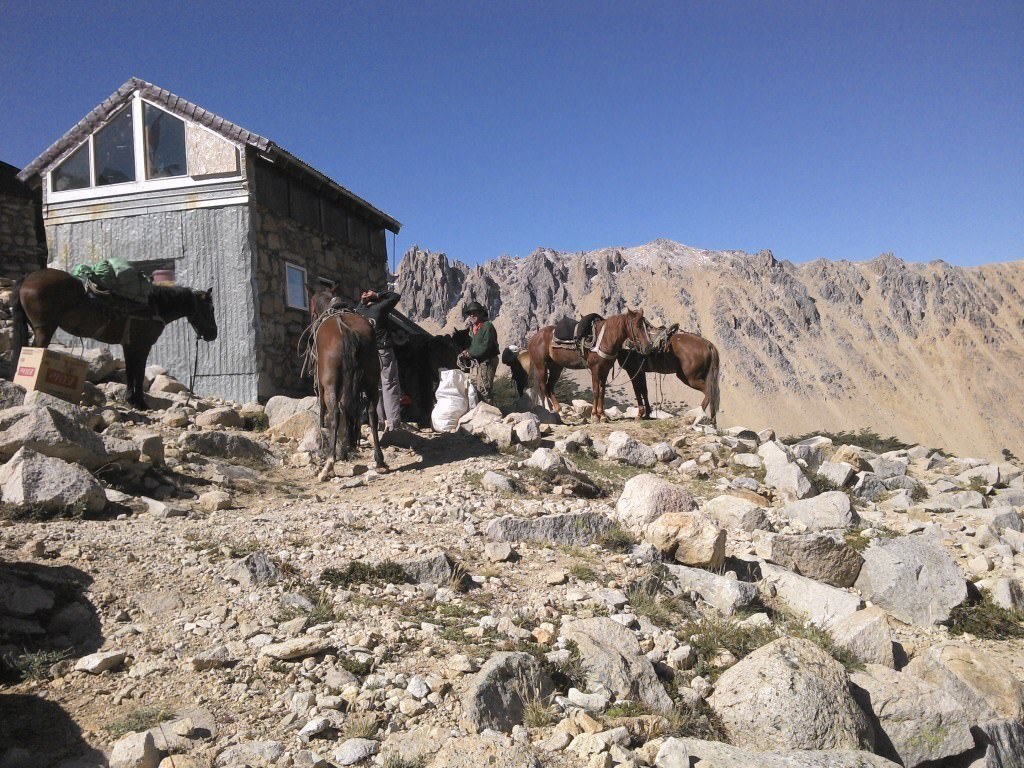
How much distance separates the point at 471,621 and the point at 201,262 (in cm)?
1014

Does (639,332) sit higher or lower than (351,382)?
higher

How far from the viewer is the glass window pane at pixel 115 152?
12703 mm

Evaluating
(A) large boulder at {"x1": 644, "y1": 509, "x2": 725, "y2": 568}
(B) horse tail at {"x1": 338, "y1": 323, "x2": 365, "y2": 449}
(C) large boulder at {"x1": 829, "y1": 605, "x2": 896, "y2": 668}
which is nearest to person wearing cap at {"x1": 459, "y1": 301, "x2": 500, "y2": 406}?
(B) horse tail at {"x1": 338, "y1": 323, "x2": 365, "y2": 449}

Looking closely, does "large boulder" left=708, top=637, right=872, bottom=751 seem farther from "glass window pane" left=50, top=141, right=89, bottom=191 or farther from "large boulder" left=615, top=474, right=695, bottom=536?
A: "glass window pane" left=50, top=141, right=89, bottom=191

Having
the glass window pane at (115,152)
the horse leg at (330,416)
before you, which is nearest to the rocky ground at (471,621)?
the horse leg at (330,416)

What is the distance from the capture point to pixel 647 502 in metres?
6.64

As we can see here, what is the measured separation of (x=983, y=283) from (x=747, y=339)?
2274 centimetres

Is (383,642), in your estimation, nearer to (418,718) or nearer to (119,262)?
(418,718)

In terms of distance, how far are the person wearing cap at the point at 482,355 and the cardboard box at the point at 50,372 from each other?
5803 mm

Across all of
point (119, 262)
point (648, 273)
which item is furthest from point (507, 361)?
point (648, 273)

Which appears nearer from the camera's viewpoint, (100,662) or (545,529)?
(100,662)

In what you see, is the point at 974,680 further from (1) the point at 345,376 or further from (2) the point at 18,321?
(2) the point at 18,321

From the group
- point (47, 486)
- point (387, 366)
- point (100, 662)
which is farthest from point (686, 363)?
point (100, 662)

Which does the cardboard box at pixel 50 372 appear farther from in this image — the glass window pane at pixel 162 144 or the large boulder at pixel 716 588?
the large boulder at pixel 716 588
